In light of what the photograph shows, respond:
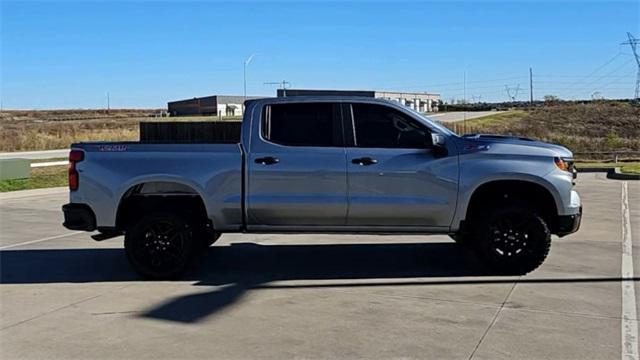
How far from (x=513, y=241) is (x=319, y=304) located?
2555 millimetres

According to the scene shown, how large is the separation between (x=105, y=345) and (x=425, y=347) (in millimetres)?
2503

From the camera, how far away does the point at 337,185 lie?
7.59 m

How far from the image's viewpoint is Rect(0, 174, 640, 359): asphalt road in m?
5.28

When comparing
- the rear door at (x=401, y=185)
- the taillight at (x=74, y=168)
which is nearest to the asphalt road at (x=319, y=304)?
the rear door at (x=401, y=185)

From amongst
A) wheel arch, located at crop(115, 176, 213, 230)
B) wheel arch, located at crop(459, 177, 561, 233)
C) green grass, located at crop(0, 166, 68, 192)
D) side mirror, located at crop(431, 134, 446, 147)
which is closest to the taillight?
wheel arch, located at crop(115, 176, 213, 230)

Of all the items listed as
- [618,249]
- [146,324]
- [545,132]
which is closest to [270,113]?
[146,324]

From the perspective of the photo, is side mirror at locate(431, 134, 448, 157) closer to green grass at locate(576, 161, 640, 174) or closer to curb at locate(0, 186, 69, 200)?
curb at locate(0, 186, 69, 200)

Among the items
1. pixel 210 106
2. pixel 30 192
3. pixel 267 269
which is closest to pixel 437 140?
pixel 267 269

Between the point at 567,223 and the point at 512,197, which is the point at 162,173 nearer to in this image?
the point at 512,197

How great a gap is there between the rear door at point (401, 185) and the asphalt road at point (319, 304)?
699 mm

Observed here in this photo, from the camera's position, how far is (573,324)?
19.1 ft

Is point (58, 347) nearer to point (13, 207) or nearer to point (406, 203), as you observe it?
point (406, 203)

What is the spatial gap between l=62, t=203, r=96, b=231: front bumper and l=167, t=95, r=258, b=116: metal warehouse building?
141 feet

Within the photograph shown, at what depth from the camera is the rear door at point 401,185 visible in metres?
7.56
